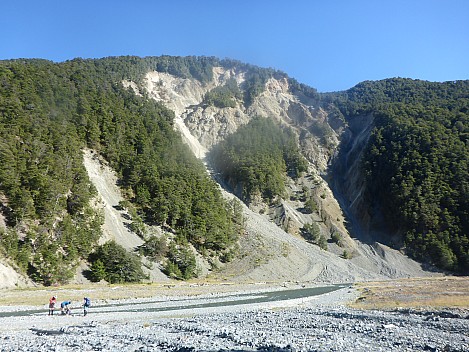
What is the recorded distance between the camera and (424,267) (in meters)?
104

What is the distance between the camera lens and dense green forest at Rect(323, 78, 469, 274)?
10856 centimetres

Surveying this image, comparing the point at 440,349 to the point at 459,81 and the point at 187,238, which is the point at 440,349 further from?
the point at 459,81

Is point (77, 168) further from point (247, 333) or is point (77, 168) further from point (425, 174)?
point (425, 174)

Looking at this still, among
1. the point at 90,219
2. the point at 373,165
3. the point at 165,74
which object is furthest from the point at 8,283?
the point at 165,74

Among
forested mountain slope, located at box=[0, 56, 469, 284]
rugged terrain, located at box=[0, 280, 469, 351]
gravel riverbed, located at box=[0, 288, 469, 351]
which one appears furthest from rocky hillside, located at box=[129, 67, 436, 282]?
gravel riverbed, located at box=[0, 288, 469, 351]

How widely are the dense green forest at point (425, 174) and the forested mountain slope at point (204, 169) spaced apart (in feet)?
1.59

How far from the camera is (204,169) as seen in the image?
411ft

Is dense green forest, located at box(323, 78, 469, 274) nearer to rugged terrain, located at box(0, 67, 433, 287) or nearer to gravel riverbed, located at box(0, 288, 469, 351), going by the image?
rugged terrain, located at box(0, 67, 433, 287)

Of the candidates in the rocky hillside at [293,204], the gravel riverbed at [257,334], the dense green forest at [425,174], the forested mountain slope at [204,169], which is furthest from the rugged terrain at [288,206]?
the gravel riverbed at [257,334]

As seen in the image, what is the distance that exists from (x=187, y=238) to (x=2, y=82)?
60.2 m

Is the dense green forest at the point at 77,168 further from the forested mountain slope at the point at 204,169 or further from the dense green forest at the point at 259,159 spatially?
the dense green forest at the point at 259,159

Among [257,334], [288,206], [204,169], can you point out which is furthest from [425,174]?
[257,334]

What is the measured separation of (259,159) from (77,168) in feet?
240

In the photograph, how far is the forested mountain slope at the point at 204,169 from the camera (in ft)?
219
